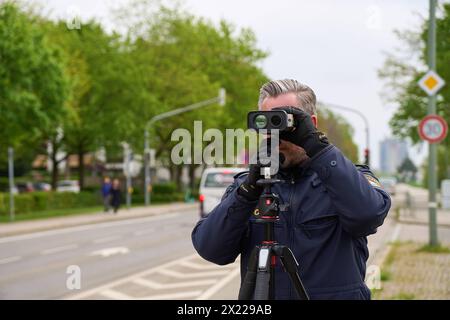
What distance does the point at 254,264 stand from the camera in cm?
263

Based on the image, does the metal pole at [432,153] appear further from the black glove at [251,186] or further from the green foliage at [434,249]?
the black glove at [251,186]

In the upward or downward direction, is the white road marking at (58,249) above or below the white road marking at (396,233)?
above

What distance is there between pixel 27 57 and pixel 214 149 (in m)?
21.7

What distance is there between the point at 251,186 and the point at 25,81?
23.2 meters

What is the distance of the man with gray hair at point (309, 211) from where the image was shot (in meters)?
2.58

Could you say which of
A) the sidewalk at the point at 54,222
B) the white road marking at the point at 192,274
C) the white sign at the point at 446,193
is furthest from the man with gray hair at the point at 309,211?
the white sign at the point at 446,193

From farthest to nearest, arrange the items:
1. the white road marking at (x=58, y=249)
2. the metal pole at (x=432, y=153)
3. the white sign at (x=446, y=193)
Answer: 1. the white sign at (x=446, y=193)
2. the white road marking at (x=58, y=249)
3. the metal pole at (x=432, y=153)

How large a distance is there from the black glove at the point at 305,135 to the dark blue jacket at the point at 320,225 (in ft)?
0.11

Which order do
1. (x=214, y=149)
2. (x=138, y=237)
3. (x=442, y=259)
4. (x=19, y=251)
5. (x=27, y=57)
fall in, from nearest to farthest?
(x=214, y=149) < (x=442, y=259) < (x=19, y=251) < (x=138, y=237) < (x=27, y=57)

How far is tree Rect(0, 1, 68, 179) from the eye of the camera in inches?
923

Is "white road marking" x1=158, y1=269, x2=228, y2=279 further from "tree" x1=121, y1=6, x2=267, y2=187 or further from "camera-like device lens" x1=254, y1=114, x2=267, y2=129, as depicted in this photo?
"tree" x1=121, y1=6, x2=267, y2=187

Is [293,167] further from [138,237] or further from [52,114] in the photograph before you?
[52,114]

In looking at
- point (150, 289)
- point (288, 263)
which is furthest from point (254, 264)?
point (150, 289)

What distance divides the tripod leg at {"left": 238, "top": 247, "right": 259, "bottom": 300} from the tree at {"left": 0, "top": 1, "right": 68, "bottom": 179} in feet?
70.9
